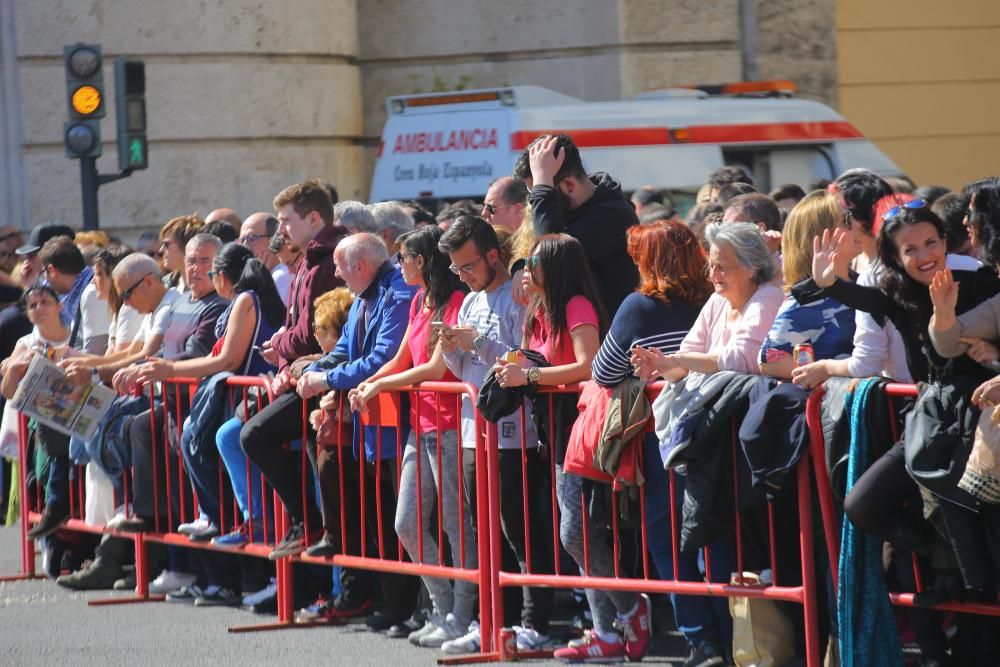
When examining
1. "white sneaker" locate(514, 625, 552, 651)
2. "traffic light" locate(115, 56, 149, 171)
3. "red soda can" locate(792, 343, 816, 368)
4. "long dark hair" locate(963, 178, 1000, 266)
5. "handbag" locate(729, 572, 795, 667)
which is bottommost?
"white sneaker" locate(514, 625, 552, 651)

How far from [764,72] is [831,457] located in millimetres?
11183

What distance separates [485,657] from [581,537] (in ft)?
2.20

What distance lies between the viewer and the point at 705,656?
6516 mm

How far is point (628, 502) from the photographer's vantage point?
21.6ft

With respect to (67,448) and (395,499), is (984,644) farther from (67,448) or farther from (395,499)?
(67,448)

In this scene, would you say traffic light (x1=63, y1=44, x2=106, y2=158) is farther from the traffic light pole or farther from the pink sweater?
the pink sweater

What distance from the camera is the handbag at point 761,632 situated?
6277 mm

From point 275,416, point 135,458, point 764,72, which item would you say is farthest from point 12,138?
point 275,416

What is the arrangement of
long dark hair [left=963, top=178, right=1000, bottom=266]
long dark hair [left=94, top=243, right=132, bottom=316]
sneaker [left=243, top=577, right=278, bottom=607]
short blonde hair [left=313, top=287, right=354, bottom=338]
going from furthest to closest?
long dark hair [left=94, top=243, right=132, bottom=316] → sneaker [left=243, top=577, right=278, bottom=607] → short blonde hair [left=313, top=287, right=354, bottom=338] → long dark hair [left=963, top=178, right=1000, bottom=266]

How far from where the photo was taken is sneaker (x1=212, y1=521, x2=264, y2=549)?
27.5ft

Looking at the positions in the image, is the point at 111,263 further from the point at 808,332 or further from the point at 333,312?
the point at 808,332

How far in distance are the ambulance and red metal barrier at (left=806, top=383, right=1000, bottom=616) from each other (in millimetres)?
7264

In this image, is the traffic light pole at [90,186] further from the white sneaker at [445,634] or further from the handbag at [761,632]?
the handbag at [761,632]

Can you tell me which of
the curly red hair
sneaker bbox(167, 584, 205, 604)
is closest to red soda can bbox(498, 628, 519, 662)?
the curly red hair
